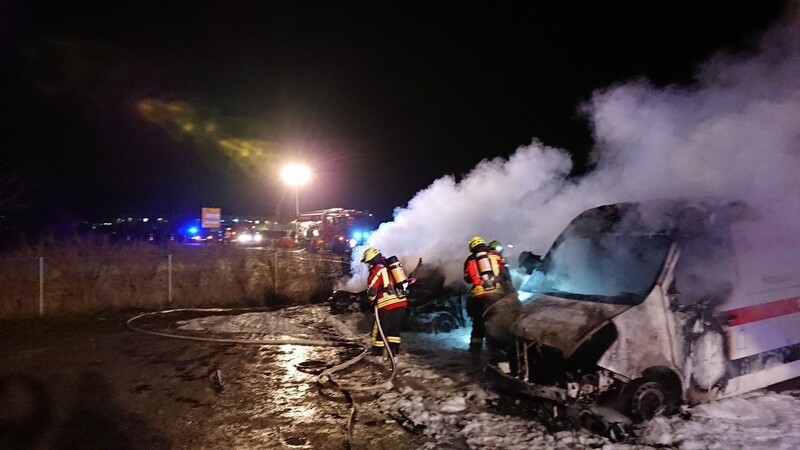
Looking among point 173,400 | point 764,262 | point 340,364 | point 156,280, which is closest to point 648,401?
point 764,262

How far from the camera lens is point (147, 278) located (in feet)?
44.9

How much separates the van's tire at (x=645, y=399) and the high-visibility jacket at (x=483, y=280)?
3.16 m

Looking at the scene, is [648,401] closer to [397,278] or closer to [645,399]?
[645,399]

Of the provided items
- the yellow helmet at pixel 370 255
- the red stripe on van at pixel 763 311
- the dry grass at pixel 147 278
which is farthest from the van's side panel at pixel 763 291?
the dry grass at pixel 147 278

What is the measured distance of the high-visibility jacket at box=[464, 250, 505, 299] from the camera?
25.5 ft

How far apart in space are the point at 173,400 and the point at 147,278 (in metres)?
8.52

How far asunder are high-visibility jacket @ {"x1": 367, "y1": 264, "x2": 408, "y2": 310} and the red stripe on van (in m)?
4.16

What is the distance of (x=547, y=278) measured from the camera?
6.50 metres

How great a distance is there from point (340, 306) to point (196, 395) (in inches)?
222

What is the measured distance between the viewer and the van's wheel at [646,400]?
4656mm

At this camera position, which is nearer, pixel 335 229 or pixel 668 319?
pixel 668 319

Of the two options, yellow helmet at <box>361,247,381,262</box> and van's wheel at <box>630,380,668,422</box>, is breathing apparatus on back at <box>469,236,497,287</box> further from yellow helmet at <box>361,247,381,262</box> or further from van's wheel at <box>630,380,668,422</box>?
van's wheel at <box>630,380,668,422</box>

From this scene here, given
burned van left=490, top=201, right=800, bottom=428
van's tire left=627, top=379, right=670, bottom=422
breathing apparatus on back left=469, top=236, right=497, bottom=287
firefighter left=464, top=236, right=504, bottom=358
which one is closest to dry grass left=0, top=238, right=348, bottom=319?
firefighter left=464, top=236, right=504, bottom=358

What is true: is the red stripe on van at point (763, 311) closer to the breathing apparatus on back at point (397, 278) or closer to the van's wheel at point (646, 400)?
the van's wheel at point (646, 400)
